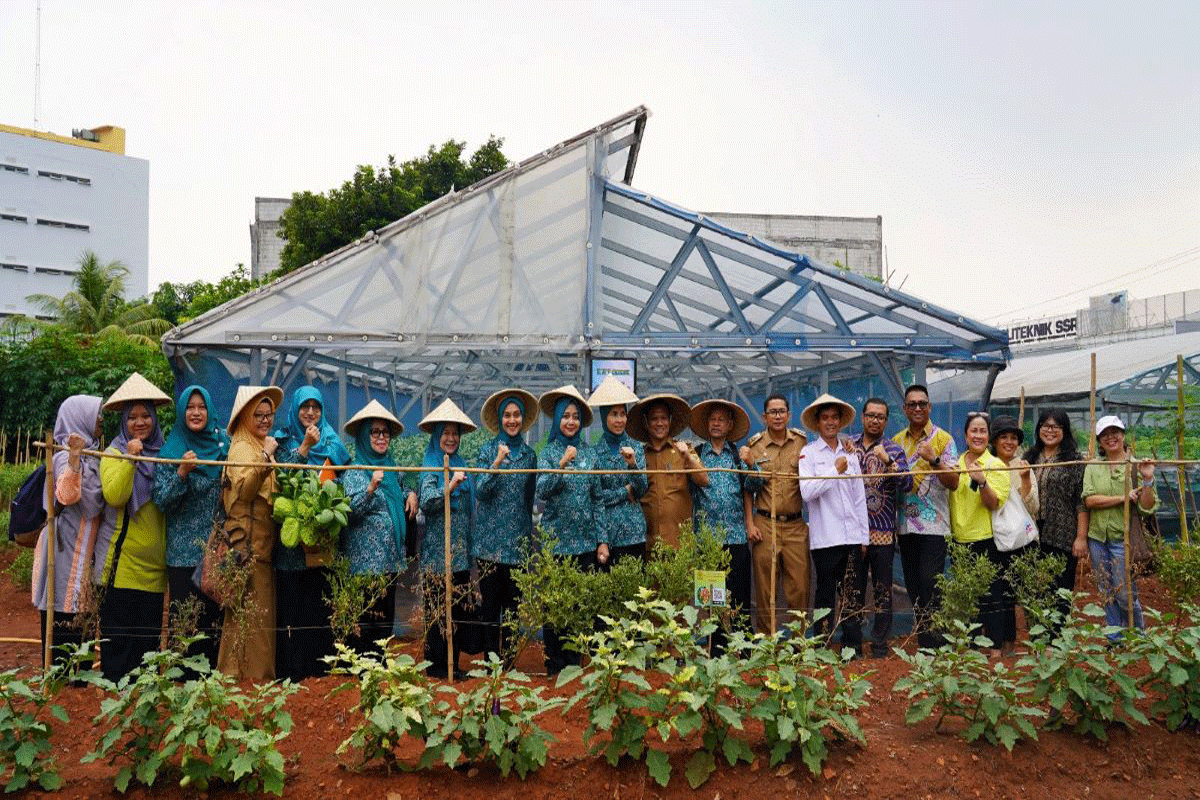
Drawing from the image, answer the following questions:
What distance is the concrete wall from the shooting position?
3284 centimetres

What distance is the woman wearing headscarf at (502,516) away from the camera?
208 inches

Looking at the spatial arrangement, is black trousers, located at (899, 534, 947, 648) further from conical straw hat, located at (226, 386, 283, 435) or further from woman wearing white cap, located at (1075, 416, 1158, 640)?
conical straw hat, located at (226, 386, 283, 435)

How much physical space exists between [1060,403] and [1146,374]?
1.38 m

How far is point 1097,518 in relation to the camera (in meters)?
5.78

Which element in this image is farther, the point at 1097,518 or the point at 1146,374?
the point at 1146,374

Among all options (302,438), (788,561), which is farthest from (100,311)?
(788,561)

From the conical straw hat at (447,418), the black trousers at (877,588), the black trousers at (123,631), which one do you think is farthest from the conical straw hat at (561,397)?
the black trousers at (123,631)

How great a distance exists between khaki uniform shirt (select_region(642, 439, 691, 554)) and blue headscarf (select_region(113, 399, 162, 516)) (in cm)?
260

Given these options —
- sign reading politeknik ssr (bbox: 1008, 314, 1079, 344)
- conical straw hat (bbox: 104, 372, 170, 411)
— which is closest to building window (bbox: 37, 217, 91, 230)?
sign reading politeknik ssr (bbox: 1008, 314, 1079, 344)

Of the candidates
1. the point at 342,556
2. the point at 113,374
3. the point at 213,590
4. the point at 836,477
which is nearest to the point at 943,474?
the point at 836,477

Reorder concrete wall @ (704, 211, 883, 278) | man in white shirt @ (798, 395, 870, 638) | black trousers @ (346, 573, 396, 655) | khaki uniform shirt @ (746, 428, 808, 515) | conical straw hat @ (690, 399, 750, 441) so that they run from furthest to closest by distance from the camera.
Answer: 1. concrete wall @ (704, 211, 883, 278)
2. conical straw hat @ (690, 399, 750, 441)
3. khaki uniform shirt @ (746, 428, 808, 515)
4. man in white shirt @ (798, 395, 870, 638)
5. black trousers @ (346, 573, 396, 655)

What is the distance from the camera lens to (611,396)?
18.5 ft

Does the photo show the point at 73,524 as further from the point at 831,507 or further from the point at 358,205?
the point at 358,205

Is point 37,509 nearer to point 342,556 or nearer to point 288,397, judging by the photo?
point 342,556
